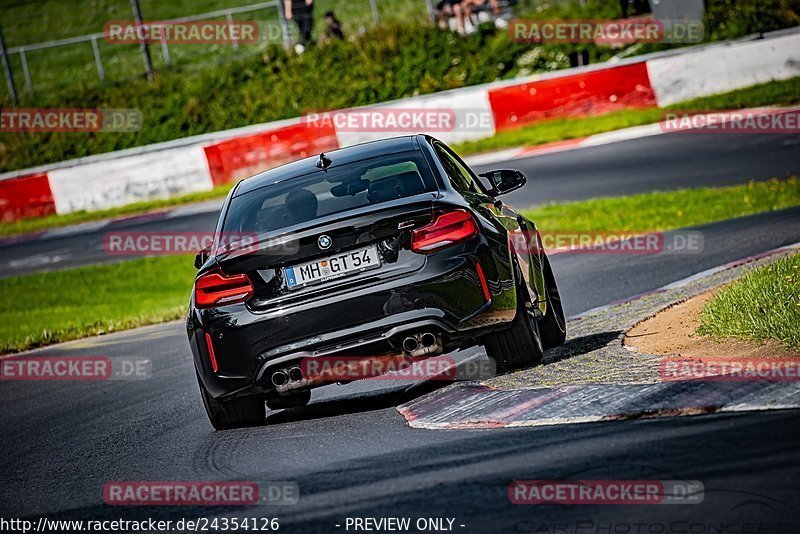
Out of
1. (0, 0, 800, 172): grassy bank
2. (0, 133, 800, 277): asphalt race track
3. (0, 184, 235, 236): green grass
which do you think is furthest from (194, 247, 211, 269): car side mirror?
(0, 0, 800, 172): grassy bank

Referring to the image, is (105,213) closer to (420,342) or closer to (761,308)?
(420,342)

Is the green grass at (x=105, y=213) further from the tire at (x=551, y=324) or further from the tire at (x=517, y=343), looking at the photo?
the tire at (x=517, y=343)

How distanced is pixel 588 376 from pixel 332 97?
2263 cm

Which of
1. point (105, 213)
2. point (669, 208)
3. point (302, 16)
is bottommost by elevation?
point (105, 213)

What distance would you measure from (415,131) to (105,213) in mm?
6177

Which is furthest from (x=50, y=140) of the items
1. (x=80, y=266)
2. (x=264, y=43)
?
(x=80, y=266)

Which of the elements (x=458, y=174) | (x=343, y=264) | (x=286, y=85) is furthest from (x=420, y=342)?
(x=286, y=85)

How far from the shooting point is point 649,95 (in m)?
23.2

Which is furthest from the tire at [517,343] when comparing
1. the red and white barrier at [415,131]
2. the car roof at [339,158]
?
the red and white barrier at [415,131]

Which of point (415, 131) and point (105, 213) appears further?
point (105, 213)

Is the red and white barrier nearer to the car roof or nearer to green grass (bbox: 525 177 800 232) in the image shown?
green grass (bbox: 525 177 800 232)

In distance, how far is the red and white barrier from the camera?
23.0 metres

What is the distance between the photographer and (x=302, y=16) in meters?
29.2

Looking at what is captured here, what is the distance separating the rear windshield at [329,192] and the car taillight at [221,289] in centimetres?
49
